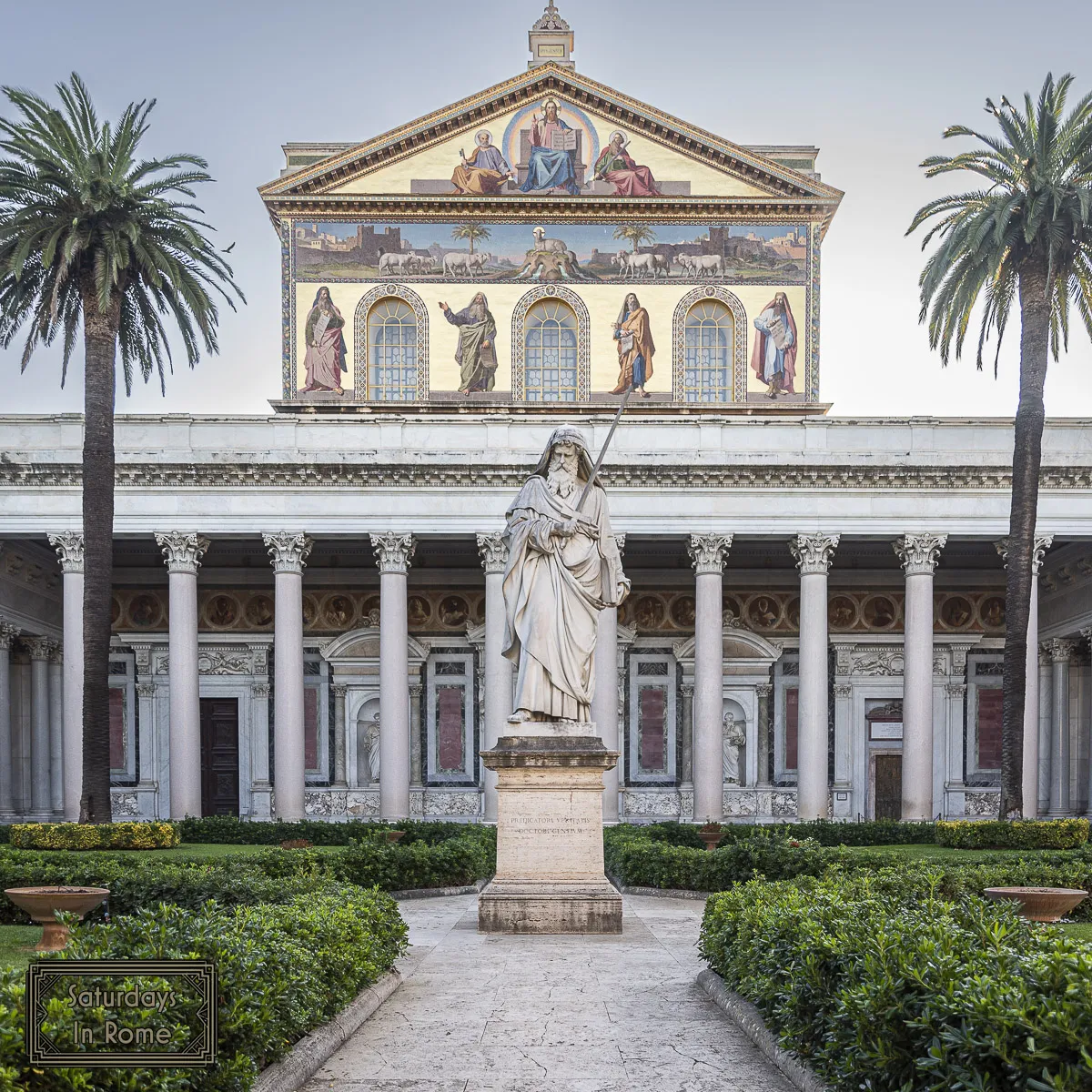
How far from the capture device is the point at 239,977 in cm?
733

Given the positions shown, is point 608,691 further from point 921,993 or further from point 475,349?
point 921,993

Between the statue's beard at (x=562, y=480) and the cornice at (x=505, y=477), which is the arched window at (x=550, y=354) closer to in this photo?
the cornice at (x=505, y=477)

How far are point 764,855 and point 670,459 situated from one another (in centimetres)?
1719

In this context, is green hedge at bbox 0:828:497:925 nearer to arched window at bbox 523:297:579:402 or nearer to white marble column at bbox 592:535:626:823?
white marble column at bbox 592:535:626:823

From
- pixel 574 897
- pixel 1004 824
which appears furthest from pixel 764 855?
pixel 1004 824

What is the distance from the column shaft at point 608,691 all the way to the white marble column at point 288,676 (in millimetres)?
7668

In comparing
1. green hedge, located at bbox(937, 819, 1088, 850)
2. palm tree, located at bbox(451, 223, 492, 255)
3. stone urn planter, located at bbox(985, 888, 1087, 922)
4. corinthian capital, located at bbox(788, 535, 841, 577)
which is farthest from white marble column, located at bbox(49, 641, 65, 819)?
stone urn planter, located at bbox(985, 888, 1087, 922)

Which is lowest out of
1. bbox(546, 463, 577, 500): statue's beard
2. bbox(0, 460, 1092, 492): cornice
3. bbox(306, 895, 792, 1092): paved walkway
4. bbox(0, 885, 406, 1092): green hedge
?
bbox(306, 895, 792, 1092): paved walkway

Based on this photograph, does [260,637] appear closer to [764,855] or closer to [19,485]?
[19,485]

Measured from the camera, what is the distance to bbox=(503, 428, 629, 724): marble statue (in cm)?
1445

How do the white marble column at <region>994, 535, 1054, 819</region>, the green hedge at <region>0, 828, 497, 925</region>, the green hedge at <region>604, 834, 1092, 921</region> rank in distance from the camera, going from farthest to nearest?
the white marble column at <region>994, 535, 1054, 819</region> < the green hedge at <region>604, 834, 1092, 921</region> < the green hedge at <region>0, 828, 497, 925</region>

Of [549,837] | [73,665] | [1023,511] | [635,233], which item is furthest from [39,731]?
[549,837]

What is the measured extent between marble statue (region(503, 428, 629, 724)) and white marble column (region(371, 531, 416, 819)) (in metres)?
20.7

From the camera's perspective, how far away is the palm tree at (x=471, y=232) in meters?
41.2
